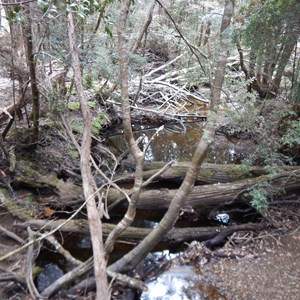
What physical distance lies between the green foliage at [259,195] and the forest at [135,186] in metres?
0.02

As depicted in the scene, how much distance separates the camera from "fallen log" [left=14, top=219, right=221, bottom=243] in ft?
16.1

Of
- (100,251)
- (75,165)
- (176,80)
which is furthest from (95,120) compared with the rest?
(176,80)

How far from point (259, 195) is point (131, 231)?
2.29 metres

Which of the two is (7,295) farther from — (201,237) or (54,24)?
(54,24)

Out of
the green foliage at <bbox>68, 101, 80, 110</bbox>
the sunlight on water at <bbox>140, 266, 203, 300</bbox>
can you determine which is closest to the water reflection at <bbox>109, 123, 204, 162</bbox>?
the green foliage at <bbox>68, 101, 80, 110</bbox>

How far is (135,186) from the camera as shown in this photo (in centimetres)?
347

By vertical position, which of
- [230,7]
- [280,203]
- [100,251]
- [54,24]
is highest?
[230,7]

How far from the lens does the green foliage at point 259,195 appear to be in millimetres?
5039

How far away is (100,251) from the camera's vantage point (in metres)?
2.75

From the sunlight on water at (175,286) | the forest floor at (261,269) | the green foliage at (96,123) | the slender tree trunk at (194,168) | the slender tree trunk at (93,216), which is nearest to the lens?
the slender tree trunk at (93,216)

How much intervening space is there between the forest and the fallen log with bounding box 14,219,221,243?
0.02 meters

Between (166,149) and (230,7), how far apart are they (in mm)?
6486

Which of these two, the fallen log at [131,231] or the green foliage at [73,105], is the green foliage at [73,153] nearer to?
the green foliage at [73,105]

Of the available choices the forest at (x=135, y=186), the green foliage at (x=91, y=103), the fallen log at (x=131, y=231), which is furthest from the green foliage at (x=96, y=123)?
the fallen log at (x=131, y=231)
